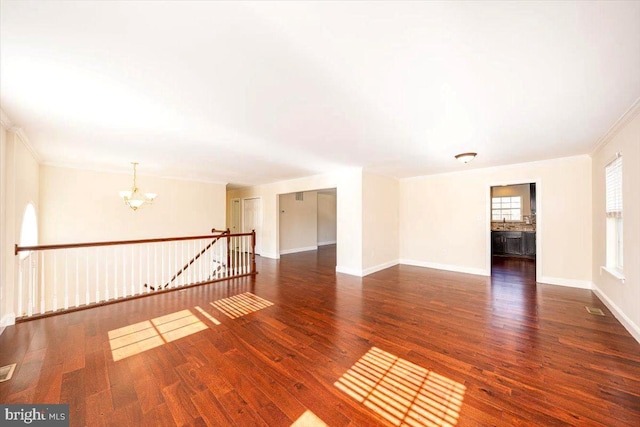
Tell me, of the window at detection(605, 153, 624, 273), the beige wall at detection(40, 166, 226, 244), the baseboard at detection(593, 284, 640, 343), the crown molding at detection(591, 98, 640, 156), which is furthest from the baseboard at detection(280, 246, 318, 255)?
the crown molding at detection(591, 98, 640, 156)

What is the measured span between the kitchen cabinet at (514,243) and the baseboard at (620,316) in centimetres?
368

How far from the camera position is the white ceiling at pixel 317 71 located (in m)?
1.31

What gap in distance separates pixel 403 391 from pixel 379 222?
4.31 m

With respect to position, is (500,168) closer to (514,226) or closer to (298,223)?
(514,226)

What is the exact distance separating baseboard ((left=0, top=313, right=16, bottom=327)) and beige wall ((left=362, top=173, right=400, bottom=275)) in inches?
208

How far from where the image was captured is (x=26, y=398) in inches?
70.0

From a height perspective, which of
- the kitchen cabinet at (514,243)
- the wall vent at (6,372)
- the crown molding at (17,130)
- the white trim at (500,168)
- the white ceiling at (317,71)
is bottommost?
the wall vent at (6,372)

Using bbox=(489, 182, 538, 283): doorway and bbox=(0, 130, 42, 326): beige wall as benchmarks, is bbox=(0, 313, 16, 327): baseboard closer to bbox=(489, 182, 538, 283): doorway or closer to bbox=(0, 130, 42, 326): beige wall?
bbox=(0, 130, 42, 326): beige wall

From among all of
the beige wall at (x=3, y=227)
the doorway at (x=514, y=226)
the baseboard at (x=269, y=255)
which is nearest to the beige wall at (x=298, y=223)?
the baseboard at (x=269, y=255)

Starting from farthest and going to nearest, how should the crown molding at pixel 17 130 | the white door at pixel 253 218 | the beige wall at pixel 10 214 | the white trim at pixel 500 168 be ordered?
1. the white door at pixel 253 218
2. the white trim at pixel 500 168
3. the beige wall at pixel 10 214
4. the crown molding at pixel 17 130

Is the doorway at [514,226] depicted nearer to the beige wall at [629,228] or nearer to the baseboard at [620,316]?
the baseboard at [620,316]

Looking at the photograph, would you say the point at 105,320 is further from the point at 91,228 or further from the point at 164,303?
the point at 91,228

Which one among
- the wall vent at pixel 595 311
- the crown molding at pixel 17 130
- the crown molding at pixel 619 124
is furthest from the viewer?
the wall vent at pixel 595 311

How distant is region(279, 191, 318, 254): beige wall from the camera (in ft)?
28.8
